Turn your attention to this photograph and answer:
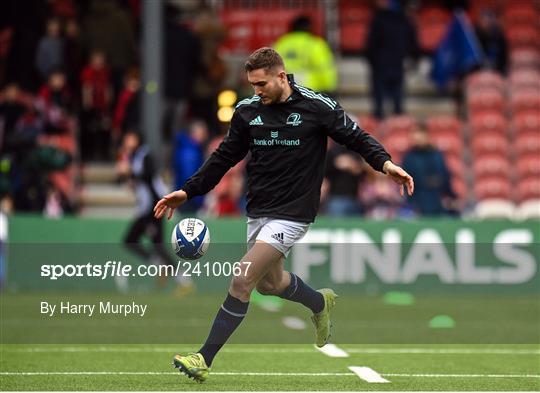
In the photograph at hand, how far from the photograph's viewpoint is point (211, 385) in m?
9.98

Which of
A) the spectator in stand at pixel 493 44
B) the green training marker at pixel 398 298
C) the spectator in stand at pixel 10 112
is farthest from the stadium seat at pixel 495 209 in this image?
the spectator in stand at pixel 10 112

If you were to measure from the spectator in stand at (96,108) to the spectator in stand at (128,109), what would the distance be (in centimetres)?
29

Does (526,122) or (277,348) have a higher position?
(277,348)

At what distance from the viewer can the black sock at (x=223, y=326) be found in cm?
990

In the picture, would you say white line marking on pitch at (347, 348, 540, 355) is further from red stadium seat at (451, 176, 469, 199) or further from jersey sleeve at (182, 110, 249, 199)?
red stadium seat at (451, 176, 469, 199)

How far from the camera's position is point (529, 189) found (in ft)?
74.0

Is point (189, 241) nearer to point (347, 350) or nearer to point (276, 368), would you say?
point (276, 368)

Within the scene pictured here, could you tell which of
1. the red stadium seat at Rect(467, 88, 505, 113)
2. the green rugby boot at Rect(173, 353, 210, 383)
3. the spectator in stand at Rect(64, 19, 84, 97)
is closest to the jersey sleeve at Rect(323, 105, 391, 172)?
the green rugby boot at Rect(173, 353, 210, 383)

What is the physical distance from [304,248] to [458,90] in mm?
6989

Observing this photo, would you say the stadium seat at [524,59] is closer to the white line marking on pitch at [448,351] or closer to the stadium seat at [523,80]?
the stadium seat at [523,80]

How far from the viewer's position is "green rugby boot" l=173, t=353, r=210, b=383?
973 cm

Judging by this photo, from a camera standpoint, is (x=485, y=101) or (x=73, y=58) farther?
(x=485, y=101)

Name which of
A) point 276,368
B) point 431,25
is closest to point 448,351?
point 276,368

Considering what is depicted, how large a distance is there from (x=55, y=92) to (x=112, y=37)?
4.94 ft
